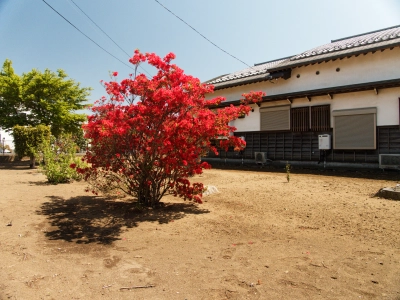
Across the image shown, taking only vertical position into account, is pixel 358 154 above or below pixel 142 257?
above

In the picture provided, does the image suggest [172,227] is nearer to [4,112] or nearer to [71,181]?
[71,181]

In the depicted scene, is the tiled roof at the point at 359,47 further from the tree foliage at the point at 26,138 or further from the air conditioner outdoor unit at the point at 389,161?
the tree foliage at the point at 26,138

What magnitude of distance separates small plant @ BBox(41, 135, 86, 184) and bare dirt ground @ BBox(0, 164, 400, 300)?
8.89ft

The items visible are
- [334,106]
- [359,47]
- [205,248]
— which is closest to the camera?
[205,248]

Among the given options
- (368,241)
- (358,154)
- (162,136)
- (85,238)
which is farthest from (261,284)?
(358,154)

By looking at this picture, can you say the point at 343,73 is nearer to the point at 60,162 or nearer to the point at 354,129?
the point at 354,129

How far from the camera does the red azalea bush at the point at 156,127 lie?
527cm

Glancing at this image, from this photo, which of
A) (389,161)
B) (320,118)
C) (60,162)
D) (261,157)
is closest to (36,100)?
(60,162)

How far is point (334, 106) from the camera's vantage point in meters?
13.5

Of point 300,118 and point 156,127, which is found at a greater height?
point 300,118

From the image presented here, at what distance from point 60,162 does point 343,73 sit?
542 inches

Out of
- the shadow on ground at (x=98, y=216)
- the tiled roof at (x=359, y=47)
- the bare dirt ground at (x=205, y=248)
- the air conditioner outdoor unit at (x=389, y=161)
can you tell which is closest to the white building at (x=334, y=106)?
the tiled roof at (x=359, y=47)

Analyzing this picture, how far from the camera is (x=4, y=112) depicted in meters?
19.9

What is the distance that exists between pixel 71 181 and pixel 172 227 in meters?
6.89
